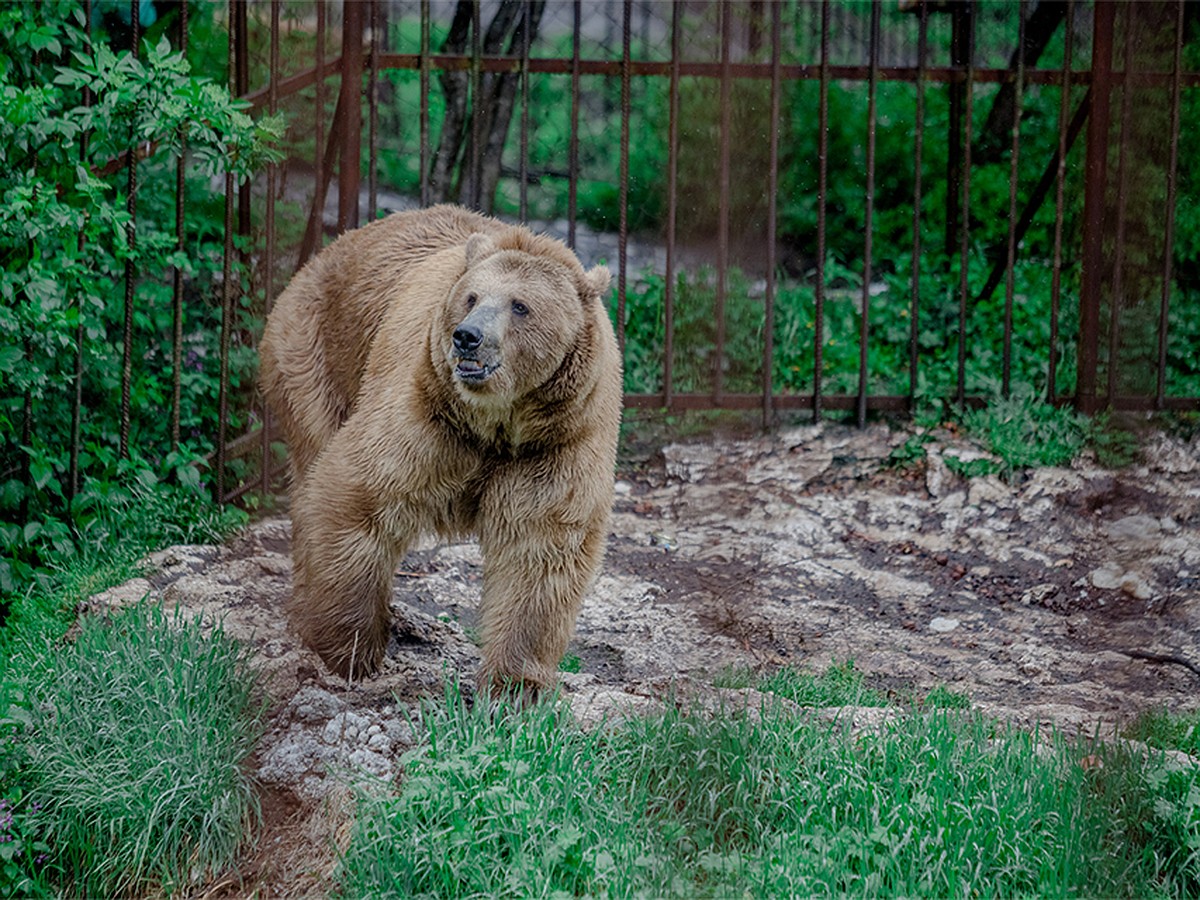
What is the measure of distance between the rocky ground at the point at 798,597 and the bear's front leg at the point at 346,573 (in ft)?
0.38

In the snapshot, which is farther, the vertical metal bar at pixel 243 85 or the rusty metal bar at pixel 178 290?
the vertical metal bar at pixel 243 85

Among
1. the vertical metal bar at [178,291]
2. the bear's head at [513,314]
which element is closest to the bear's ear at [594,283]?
the bear's head at [513,314]

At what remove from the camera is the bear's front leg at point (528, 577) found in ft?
14.8

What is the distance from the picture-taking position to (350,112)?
733 centimetres

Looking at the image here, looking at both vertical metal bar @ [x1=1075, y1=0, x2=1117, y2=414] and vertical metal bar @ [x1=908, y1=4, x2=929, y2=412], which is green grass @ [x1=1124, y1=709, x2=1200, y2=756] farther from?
vertical metal bar @ [x1=908, y1=4, x2=929, y2=412]

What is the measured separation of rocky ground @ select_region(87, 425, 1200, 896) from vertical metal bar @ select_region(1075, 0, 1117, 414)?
576mm

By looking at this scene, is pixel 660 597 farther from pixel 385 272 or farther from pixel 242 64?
pixel 242 64

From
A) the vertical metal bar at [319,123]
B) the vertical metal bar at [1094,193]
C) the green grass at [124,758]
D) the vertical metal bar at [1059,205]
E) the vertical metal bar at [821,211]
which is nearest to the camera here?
the green grass at [124,758]

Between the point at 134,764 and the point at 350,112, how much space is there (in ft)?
14.1

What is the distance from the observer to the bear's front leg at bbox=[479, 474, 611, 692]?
4508 mm

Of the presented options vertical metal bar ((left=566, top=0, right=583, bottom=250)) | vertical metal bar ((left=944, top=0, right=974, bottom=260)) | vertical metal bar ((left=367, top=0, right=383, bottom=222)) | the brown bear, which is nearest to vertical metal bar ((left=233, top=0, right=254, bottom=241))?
vertical metal bar ((left=367, top=0, right=383, bottom=222))

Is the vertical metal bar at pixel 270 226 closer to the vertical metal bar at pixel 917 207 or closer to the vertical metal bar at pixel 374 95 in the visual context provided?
the vertical metal bar at pixel 374 95

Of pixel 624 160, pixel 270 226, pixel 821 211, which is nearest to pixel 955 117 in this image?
pixel 821 211

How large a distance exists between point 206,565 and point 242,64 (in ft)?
7.85
